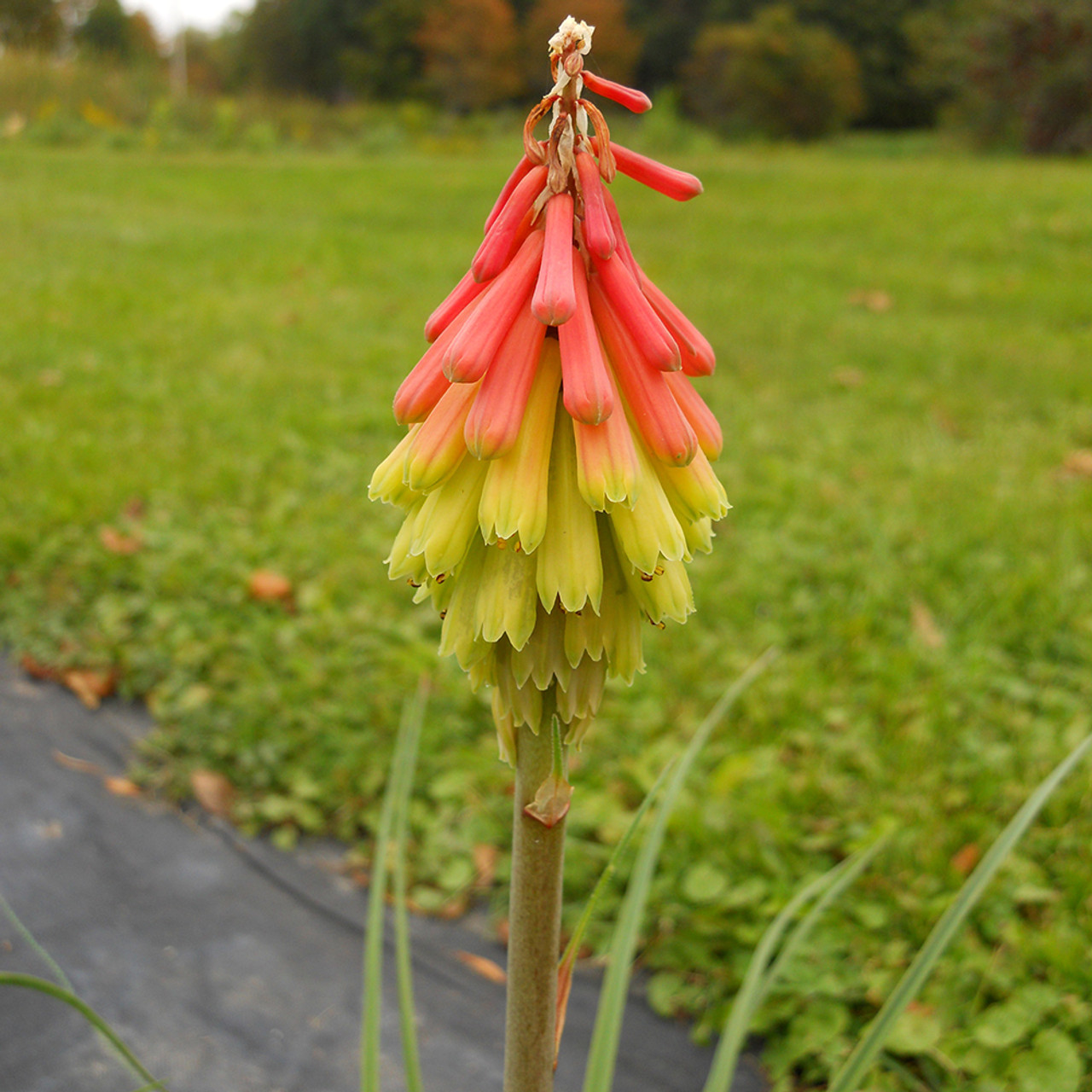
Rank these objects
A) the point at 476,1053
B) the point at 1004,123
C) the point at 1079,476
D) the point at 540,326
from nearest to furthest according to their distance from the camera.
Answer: the point at 540,326, the point at 476,1053, the point at 1079,476, the point at 1004,123

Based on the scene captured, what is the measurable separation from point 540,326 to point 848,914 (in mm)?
1574

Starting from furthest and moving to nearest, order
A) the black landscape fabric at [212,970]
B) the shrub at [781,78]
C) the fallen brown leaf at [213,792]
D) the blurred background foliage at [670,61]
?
the shrub at [781,78] → the blurred background foliage at [670,61] → the fallen brown leaf at [213,792] → the black landscape fabric at [212,970]

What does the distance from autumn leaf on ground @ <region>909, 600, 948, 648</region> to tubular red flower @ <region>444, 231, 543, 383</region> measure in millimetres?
2236

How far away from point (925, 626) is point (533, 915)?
2.23 meters

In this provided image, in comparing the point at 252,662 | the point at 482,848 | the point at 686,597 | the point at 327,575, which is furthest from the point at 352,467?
the point at 686,597

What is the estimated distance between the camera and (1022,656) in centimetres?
280

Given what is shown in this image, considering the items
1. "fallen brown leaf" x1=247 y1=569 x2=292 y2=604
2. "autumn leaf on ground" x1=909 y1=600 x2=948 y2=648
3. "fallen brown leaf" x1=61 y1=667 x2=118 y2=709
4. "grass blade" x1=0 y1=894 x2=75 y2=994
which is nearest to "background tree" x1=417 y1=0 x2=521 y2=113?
"fallen brown leaf" x1=247 y1=569 x2=292 y2=604

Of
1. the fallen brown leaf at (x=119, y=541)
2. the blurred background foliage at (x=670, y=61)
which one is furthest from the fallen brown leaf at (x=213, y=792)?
the blurred background foliage at (x=670, y=61)

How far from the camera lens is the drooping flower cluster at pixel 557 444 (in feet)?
Answer: 2.86

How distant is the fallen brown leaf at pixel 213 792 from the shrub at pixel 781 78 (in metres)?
22.6

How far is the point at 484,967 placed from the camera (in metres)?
2.08

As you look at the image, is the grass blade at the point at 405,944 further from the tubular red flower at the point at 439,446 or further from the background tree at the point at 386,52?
the background tree at the point at 386,52

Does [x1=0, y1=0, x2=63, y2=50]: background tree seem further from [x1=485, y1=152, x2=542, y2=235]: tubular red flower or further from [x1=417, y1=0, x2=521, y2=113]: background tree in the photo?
[x1=485, y1=152, x2=542, y2=235]: tubular red flower

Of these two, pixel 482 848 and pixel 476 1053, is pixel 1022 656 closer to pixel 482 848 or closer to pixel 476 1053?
pixel 482 848
